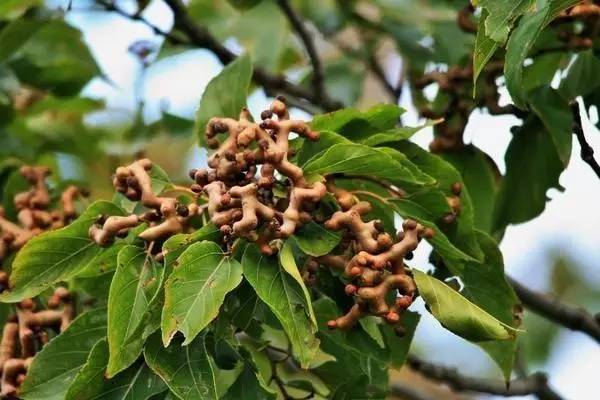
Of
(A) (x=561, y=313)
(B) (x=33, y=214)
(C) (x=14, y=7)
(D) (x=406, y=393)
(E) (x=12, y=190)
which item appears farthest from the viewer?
(D) (x=406, y=393)

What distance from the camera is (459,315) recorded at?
1.61 m

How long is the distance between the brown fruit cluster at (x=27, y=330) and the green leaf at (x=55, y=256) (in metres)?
0.12

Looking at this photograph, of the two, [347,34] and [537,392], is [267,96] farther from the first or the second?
[347,34]

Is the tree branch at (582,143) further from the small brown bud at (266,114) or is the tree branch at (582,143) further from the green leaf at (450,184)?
the small brown bud at (266,114)

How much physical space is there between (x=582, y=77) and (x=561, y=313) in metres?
0.57

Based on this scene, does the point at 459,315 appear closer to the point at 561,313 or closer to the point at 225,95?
the point at 225,95

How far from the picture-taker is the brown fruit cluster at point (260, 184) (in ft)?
5.28

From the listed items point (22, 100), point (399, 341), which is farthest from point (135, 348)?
point (22, 100)

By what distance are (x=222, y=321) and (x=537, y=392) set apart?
1.13 metres

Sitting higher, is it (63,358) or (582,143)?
(582,143)

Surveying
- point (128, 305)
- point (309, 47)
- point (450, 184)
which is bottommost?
point (128, 305)

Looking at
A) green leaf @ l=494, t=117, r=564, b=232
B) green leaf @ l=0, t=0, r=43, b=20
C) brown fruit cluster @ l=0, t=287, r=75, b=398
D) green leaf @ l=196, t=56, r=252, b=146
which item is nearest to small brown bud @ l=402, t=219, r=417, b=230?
green leaf @ l=196, t=56, r=252, b=146

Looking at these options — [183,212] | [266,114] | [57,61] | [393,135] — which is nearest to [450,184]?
[393,135]

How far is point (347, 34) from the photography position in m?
4.72
